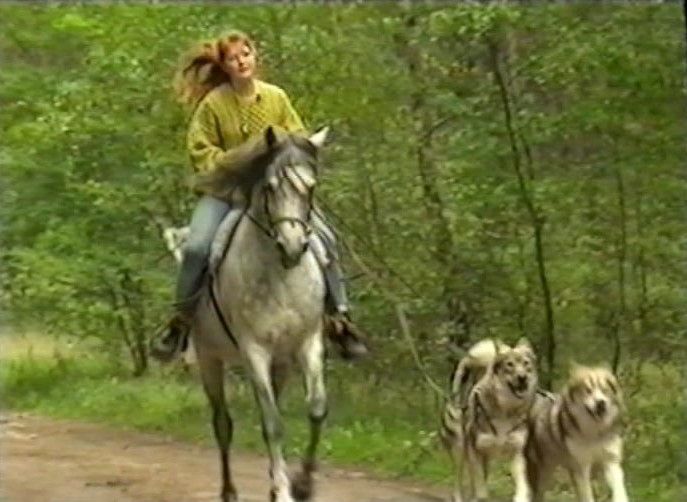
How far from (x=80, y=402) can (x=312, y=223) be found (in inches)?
18.1

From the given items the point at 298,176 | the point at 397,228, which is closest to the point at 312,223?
the point at 298,176

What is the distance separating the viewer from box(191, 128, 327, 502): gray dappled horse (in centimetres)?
234

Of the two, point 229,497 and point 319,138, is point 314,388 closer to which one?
point 229,497

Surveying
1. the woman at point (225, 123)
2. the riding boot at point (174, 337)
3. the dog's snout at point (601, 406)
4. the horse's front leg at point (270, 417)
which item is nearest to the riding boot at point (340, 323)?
the woman at point (225, 123)

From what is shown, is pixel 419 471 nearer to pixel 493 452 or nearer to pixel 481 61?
pixel 493 452

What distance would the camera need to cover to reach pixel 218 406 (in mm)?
2500

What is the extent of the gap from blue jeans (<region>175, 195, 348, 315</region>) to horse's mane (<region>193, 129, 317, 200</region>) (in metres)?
0.03

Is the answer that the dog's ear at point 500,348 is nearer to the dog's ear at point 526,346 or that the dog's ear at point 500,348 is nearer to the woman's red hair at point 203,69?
the dog's ear at point 526,346

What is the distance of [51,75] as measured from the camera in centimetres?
249

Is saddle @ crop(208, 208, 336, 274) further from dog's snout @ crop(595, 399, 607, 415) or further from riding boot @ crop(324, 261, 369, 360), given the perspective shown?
dog's snout @ crop(595, 399, 607, 415)

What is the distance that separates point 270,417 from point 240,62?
1.58ft

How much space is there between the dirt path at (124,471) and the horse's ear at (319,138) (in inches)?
18.8

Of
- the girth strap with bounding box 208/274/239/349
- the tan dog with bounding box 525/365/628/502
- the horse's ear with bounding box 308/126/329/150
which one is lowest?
the tan dog with bounding box 525/365/628/502

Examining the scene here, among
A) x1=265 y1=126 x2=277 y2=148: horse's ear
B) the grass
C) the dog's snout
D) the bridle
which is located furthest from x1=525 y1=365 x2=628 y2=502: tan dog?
x1=265 y1=126 x2=277 y2=148: horse's ear
